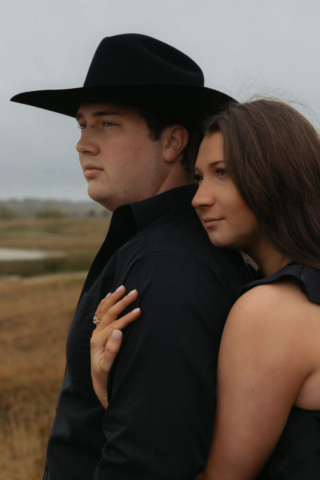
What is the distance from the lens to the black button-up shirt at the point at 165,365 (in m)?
1.28

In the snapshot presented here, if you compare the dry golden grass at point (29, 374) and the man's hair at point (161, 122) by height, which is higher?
the man's hair at point (161, 122)

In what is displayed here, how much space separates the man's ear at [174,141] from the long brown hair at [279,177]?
436 mm

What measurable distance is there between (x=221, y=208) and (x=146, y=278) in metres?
0.37

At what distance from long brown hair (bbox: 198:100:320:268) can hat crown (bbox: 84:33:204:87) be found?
49 centimetres

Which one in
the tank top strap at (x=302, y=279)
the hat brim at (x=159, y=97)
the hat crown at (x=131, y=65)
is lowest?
the tank top strap at (x=302, y=279)

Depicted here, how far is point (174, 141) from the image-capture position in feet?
6.60

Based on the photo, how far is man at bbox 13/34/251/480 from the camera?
4.21ft

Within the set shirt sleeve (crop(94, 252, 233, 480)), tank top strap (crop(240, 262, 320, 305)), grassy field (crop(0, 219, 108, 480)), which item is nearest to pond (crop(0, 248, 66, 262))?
grassy field (crop(0, 219, 108, 480))

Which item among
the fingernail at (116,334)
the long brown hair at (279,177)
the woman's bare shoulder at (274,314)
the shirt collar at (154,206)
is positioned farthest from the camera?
the shirt collar at (154,206)

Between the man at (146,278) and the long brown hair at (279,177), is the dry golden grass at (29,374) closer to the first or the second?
the man at (146,278)

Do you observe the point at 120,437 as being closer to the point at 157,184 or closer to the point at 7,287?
the point at 157,184

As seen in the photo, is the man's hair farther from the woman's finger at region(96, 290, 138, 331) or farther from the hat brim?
the woman's finger at region(96, 290, 138, 331)

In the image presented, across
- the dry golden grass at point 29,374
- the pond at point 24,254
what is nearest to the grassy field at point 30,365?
the dry golden grass at point 29,374

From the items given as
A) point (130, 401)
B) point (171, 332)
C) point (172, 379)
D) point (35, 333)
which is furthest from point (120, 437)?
point (35, 333)
